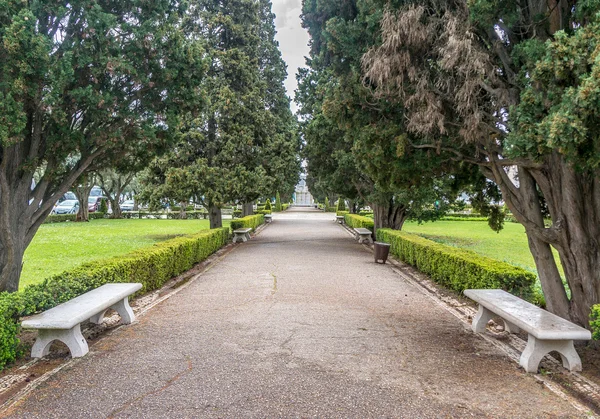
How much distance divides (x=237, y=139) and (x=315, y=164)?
359 cm

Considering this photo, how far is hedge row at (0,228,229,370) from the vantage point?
3.92m

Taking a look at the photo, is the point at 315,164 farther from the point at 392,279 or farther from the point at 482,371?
the point at 482,371

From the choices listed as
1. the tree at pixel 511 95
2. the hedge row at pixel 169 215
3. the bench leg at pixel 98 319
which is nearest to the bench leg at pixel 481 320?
the tree at pixel 511 95

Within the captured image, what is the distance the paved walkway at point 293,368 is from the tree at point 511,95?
153cm

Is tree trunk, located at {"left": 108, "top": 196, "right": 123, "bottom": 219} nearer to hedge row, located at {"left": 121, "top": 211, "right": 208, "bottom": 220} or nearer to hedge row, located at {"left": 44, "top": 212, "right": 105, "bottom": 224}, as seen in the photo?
hedge row, located at {"left": 121, "top": 211, "right": 208, "bottom": 220}

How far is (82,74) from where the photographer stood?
6176mm

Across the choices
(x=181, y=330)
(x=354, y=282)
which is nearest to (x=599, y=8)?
(x=181, y=330)

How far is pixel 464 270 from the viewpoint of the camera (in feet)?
23.6

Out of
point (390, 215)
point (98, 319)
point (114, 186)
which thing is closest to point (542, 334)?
point (98, 319)

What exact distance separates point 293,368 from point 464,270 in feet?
14.6

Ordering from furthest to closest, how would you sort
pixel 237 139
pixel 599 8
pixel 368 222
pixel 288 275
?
Answer: pixel 368 222
pixel 237 139
pixel 288 275
pixel 599 8

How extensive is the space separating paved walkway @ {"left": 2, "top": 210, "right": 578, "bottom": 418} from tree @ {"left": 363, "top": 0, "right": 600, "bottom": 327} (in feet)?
5.00

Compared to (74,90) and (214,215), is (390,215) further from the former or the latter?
(74,90)

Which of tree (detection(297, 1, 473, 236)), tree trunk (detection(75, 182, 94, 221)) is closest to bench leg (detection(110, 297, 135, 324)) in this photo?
tree (detection(297, 1, 473, 236))
